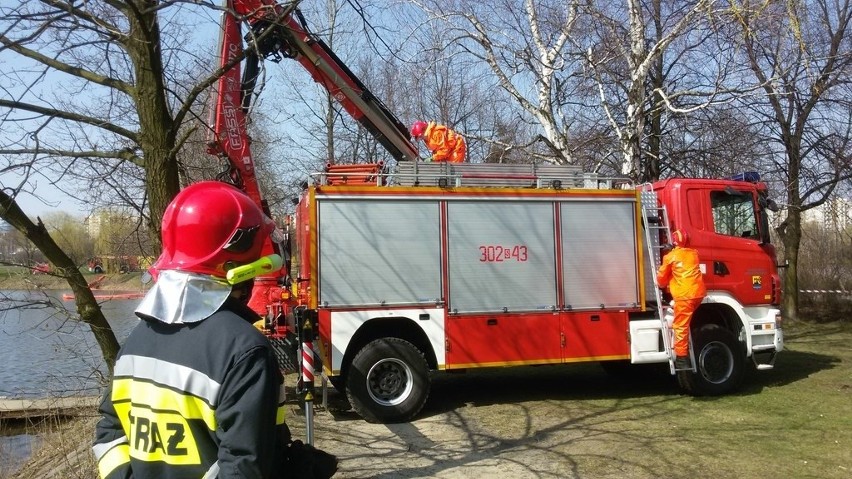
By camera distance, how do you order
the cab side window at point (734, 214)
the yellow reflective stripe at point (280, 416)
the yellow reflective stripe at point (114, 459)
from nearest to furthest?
the yellow reflective stripe at point (280, 416) → the yellow reflective stripe at point (114, 459) → the cab side window at point (734, 214)

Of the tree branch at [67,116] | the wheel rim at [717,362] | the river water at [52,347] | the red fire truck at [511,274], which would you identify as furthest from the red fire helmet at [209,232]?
the wheel rim at [717,362]

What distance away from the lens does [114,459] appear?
201 cm

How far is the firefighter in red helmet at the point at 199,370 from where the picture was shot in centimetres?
174

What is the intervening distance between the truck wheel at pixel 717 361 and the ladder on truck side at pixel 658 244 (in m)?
0.24

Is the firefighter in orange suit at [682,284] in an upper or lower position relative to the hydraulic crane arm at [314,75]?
lower

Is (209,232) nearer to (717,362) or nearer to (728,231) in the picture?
(717,362)

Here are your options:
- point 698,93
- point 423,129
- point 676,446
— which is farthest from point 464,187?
point 698,93

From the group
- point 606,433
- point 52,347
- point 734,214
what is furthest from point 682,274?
point 52,347

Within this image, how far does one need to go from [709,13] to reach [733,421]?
23.2 ft

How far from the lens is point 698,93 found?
1223cm

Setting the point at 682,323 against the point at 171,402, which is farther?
the point at 682,323

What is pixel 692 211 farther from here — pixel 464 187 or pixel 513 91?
pixel 513 91

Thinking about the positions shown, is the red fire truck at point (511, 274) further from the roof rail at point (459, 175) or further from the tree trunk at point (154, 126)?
the tree trunk at point (154, 126)

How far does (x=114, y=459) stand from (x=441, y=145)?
6998 mm
